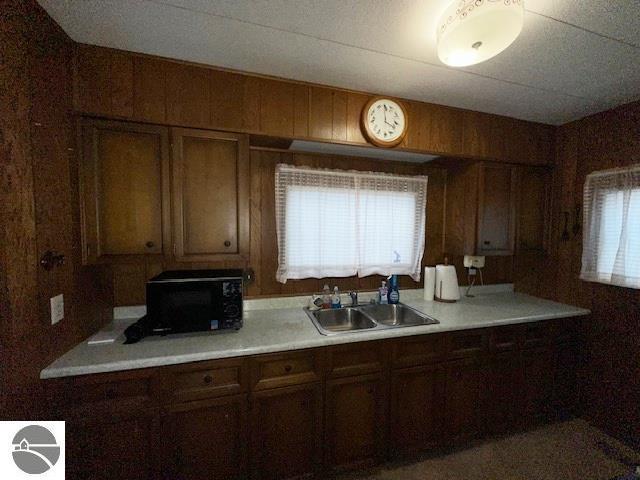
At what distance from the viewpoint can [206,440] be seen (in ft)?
4.18

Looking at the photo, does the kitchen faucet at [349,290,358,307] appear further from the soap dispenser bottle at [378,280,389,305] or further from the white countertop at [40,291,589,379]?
the white countertop at [40,291,589,379]

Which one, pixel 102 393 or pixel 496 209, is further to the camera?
pixel 496 209

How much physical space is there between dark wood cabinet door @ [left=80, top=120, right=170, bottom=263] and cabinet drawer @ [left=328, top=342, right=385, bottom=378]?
118cm

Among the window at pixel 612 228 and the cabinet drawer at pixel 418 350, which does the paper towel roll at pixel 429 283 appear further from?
the window at pixel 612 228

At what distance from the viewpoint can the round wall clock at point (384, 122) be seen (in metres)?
1.68

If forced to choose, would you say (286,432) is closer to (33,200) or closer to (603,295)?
(33,200)

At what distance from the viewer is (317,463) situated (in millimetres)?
1443

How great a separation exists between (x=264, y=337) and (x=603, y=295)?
2582mm

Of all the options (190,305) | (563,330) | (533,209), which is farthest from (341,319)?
(533,209)

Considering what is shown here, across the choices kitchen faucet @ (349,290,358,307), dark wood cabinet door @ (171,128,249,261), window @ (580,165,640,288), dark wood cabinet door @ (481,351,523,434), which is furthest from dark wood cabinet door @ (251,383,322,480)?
window @ (580,165,640,288)

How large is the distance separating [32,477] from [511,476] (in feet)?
8.10

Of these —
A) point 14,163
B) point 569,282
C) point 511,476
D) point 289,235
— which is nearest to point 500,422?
point 511,476

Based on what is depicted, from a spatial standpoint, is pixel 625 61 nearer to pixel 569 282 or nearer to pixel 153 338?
pixel 569 282

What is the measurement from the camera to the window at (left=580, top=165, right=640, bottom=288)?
1.76 m
